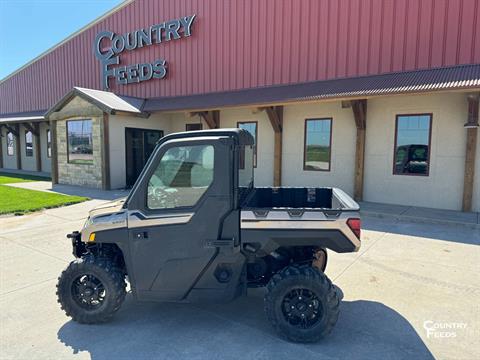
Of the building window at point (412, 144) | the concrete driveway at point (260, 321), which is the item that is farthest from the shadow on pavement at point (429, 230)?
the building window at point (412, 144)

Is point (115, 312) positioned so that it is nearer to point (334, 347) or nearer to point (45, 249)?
point (334, 347)

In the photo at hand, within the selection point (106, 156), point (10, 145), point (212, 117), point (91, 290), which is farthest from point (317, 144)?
point (10, 145)

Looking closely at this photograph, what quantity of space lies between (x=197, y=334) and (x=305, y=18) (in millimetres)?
11416

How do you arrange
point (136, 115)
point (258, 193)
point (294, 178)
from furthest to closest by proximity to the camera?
point (136, 115) → point (294, 178) → point (258, 193)

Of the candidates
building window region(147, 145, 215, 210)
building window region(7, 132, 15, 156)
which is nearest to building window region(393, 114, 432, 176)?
building window region(147, 145, 215, 210)

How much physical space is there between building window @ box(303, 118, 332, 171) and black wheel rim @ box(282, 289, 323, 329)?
859 cm

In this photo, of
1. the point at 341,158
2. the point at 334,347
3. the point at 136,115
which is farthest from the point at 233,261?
the point at 136,115

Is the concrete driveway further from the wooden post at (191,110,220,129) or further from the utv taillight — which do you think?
the wooden post at (191,110,220,129)

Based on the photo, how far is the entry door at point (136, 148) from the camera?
13.7 meters

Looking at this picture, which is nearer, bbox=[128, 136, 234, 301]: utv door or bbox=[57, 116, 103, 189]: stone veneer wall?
bbox=[128, 136, 234, 301]: utv door

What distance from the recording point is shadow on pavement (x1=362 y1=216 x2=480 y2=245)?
257 inches

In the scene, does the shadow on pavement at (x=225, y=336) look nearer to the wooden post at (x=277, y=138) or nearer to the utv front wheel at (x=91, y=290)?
the utv front wheel at (x=91, y=290)

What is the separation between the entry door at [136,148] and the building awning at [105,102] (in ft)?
3.28

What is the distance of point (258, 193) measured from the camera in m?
4.39
